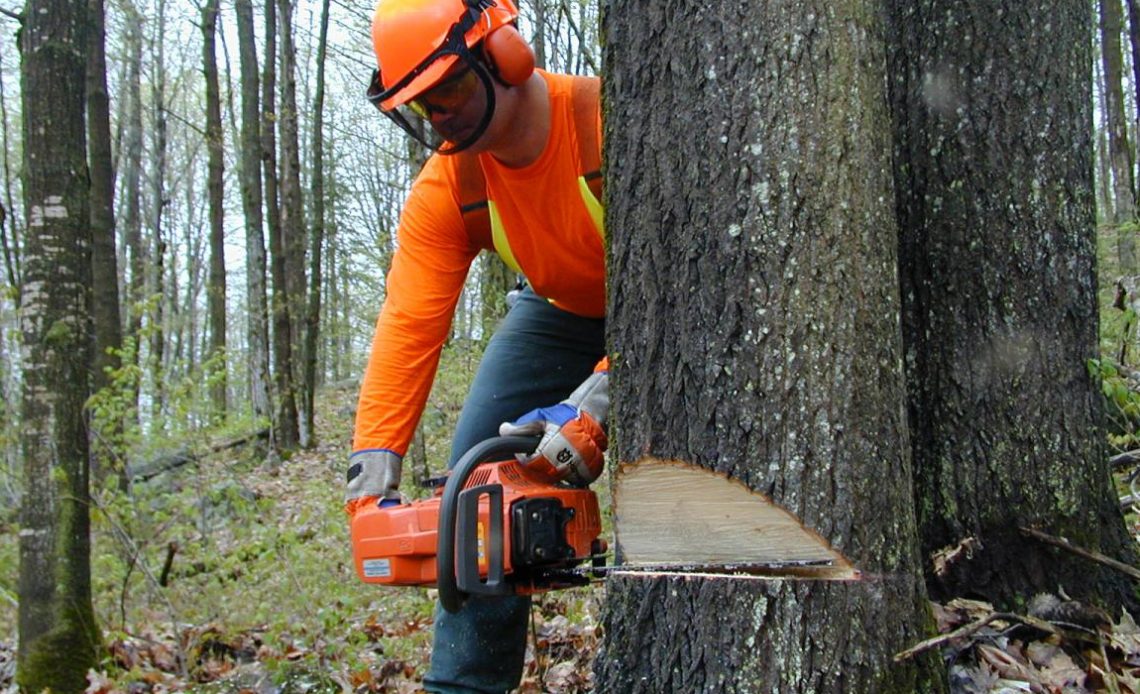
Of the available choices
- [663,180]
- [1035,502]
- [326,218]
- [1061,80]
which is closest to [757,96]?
[663,180]

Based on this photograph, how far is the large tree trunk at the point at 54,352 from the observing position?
16.2ft

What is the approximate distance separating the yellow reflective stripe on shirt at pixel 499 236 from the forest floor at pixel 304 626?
3.74ft

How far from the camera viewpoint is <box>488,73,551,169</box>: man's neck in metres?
2.62

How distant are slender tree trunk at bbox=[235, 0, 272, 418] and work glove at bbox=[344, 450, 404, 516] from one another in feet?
34.2

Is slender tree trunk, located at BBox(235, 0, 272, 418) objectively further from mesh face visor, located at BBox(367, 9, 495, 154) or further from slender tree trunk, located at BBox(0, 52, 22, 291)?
mesh face visor, located at BBox(367, 9, 495, 154)

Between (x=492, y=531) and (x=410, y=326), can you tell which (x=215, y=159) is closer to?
(x=410, y=326)

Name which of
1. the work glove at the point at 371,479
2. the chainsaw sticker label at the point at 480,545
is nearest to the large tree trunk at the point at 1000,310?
the chainsaw sticker label at the point at 480,545

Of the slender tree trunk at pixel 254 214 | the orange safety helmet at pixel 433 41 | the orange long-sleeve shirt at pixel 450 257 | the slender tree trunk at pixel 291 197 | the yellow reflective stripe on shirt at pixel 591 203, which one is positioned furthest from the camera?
the slender tree trunk at pixel 291 197

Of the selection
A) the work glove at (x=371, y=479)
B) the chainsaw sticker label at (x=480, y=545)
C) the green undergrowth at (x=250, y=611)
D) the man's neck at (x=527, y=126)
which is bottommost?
the green undergrowth at (x=250, y=611)

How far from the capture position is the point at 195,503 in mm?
5402

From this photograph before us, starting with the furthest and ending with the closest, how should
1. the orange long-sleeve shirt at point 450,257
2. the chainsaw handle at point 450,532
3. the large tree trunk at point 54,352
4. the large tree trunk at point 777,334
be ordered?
the large tree trunk at point 54,352 → the orange long-sleeve shirt at point 450,257 → the chainsaw handle at point 450,532 → the large tree trunk at point 777,334

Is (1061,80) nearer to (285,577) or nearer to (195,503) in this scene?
(285,577)

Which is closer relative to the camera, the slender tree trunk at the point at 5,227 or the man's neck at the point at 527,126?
the man's neck at the point at 527,126

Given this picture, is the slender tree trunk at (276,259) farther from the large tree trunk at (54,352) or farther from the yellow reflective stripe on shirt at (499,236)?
the yellow reflective stripe on shirt at (499,236)
